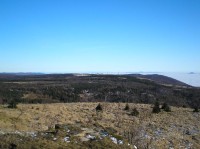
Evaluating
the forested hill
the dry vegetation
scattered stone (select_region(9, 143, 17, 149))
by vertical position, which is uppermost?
scattered stone (select_region(9, 143, 17, 149))

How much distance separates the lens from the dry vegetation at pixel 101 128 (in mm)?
12086

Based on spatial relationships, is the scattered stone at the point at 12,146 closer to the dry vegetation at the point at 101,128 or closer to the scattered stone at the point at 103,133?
the dry vegetation at the point at 101,128

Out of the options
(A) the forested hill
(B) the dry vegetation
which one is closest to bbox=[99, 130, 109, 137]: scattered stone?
(B) the dry vegetation

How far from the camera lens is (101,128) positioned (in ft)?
51.0

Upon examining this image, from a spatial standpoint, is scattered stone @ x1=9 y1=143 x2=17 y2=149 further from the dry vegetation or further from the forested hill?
the forested hill

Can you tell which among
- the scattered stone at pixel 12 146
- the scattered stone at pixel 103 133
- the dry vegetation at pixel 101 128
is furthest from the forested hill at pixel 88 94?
the scattered stone at pixel 12 146

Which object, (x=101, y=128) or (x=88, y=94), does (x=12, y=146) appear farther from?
(x=88, y=94)

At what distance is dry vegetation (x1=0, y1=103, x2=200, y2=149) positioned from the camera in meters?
12.1

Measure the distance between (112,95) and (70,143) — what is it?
78137 mm

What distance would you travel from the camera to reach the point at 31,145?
1115 centimetres

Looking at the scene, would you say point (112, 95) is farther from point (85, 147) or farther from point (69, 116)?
point (85, 147)

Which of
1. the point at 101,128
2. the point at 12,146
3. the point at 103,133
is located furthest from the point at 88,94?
the point at 12,146

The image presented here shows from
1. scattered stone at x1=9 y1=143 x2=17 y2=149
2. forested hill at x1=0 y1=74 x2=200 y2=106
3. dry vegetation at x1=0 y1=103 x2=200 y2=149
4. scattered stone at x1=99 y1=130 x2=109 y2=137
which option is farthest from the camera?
forested hill at x1=0 y1=74 x2=200 y2=106

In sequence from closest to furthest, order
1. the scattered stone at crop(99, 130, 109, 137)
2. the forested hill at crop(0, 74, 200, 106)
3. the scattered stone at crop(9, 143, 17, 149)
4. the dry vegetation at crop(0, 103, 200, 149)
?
1. the scattered stone at crop(9, 143, 17, 149)
2. the dry vegetation at crop(0, 103, 200, 149)
3. the scattered stone at crop(99, 130, 109, 137)
4. the forested hill at crop(0, 74, 200, 106)
